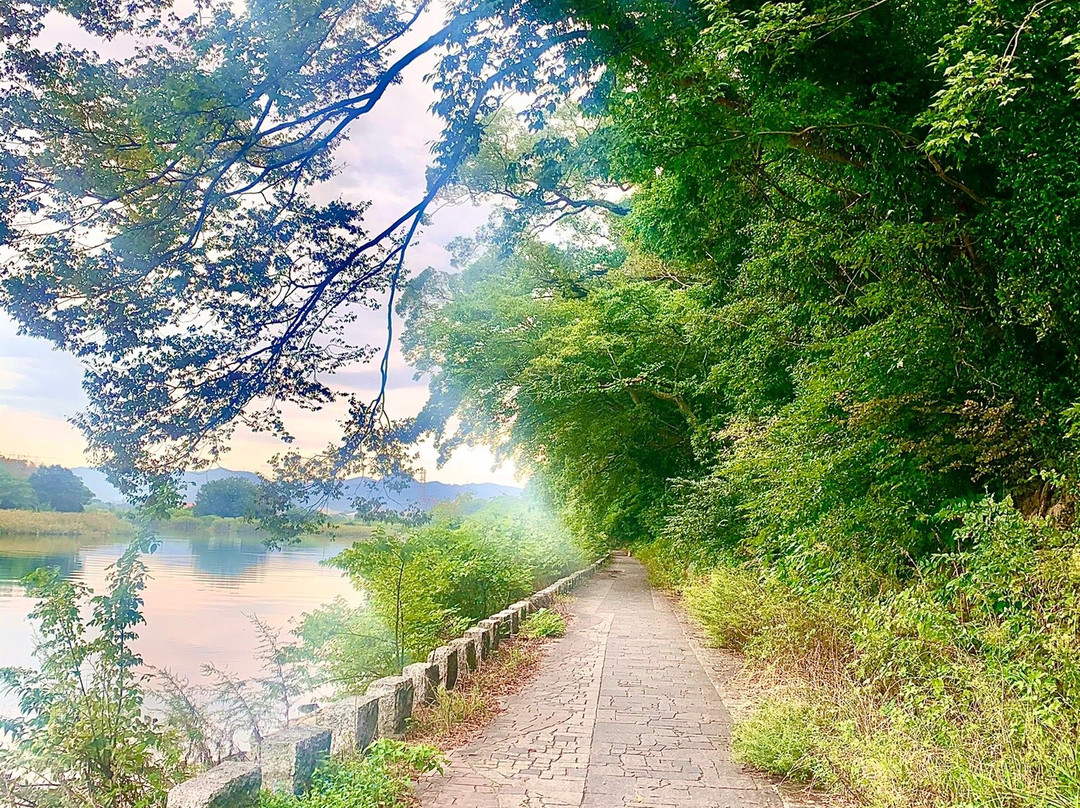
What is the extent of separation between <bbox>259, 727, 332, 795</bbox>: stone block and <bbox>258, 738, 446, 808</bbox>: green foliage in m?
0.07

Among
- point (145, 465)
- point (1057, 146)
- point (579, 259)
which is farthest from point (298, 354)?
point (579, 259)

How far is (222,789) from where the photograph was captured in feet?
11.2

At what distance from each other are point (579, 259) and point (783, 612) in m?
13.0

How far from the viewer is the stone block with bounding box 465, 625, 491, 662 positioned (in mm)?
7973

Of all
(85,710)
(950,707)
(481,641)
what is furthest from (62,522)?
(950,707)

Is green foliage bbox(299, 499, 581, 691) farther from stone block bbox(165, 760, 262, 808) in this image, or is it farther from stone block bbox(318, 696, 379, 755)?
stone block bbox(165, 760, 262, 808)

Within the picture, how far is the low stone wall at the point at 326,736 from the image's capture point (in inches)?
135

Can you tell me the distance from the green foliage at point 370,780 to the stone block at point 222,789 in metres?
0.14

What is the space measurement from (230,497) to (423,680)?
2.49 metres

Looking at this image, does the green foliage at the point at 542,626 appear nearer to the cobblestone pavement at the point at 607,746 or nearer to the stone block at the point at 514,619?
the stone block at the point at 514,619

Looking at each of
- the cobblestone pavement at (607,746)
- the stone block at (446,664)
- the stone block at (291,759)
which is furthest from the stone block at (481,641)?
the stone block at (291,759)

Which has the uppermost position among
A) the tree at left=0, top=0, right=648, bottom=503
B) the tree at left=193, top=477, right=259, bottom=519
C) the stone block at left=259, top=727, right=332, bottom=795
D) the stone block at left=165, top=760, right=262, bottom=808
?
the tree at left=0, top=0, right=648, bottom=503

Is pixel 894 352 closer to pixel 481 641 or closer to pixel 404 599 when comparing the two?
pixel 481 641

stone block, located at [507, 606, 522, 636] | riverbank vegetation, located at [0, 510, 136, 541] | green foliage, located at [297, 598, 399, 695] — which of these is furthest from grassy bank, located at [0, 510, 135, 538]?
stone block, located at [507, 606, 522, 636]
